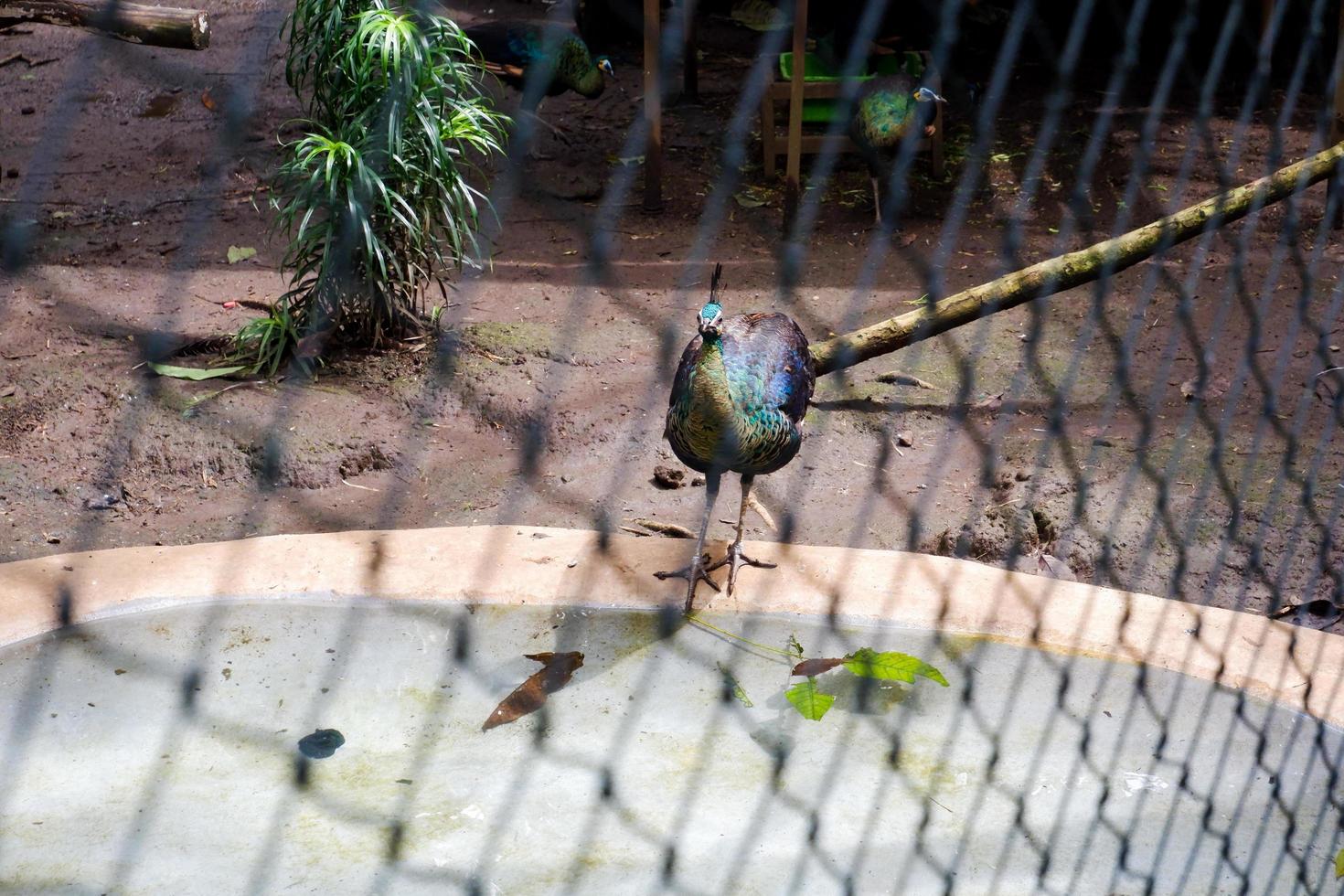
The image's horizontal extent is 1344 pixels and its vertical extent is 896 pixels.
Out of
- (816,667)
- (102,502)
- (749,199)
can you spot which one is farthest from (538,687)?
(749,199)

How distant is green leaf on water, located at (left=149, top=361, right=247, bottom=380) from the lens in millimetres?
3584

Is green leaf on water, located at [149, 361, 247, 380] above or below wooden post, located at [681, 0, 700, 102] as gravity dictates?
above

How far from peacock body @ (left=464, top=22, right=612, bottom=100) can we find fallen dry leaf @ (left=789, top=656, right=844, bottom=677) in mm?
3975

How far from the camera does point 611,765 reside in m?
2.01

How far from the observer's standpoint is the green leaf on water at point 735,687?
7.07 feet

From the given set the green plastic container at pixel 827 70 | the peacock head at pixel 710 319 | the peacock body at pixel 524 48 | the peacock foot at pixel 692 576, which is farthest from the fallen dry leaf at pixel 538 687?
the peacock body at pixel 524 48

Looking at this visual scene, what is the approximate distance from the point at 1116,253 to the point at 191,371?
2.43m

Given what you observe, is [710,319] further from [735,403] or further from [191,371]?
[191,371]

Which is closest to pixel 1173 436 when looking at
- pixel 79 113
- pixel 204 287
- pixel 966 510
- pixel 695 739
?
pixel 966 510

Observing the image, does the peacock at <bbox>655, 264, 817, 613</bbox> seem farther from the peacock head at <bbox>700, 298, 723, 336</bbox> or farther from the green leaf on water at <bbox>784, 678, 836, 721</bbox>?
the green leaf on water at <bbox>784, 678, 836, 721</bbox>

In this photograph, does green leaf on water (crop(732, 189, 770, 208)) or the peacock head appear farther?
green leaf on water (crop(732, 189, 770, 208))

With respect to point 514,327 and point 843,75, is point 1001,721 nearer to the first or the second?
point 514,327

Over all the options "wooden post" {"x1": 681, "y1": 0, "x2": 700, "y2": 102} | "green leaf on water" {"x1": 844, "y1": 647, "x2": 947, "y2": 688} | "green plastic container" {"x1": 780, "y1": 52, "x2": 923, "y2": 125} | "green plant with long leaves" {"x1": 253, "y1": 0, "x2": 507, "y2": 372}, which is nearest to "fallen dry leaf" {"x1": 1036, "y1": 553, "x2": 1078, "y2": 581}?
"green leaf on water" {"x1": 844, "y1": 647, "x2": 947, "y2": 688}

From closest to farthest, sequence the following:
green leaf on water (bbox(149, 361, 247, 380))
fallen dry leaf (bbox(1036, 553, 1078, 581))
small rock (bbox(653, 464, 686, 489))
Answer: fallen dry leaf (bbox(1036, 553, 1078, 581))
small rock (bbox(653, 464, 686, 489))
green leaf on water (bbox(149, 361, 247, 380))
